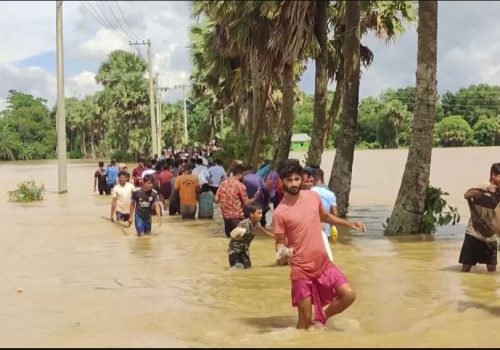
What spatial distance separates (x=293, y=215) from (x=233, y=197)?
606 cm

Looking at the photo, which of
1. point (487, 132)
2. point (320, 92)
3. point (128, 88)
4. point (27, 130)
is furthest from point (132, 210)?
point (27, 130)

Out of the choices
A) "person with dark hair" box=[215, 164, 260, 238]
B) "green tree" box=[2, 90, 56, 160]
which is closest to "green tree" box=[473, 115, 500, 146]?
"green tree" box=[2, 90, 56, 160]

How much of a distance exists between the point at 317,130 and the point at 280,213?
495 inches

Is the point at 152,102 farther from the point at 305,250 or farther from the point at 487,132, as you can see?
the point at 487,132

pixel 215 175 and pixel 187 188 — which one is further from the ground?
pixel 215 175

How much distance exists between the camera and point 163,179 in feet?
65.1

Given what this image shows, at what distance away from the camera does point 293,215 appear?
21.4 ft

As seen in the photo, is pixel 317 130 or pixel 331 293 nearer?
pixel 331 293

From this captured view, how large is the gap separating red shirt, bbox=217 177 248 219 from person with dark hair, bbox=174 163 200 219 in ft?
17.1

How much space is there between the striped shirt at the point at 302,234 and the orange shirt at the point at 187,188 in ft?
37.6

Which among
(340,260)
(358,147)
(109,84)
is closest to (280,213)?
(340,260)

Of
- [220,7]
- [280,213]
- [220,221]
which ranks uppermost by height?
[220,7]

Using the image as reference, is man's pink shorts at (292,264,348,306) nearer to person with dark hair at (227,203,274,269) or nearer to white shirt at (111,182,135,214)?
person with dark hair at (227,203,274,269)

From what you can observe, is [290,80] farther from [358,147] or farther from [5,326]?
[358,147]
